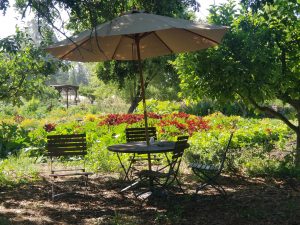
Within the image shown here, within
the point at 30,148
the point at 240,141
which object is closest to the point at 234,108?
the point at 240,141

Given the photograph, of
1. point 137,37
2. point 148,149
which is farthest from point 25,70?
A: point 148,149

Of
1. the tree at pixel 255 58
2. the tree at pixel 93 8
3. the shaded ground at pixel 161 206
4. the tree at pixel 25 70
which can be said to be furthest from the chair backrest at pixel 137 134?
the tree at pixel 25 70

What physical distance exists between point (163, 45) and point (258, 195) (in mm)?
2753

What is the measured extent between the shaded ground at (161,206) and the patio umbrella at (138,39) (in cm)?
108

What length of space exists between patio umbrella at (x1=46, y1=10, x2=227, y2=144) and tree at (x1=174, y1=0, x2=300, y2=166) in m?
0.55

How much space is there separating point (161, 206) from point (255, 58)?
8.55 feet

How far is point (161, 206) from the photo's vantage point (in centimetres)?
555

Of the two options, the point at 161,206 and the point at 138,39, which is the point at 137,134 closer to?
the point at 138,39

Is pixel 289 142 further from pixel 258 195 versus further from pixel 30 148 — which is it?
pixel 30 148

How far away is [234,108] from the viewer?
23.3 m

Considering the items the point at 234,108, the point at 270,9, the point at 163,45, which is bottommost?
the point at 234,108

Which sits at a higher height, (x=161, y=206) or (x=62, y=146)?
(x=62, y=146)

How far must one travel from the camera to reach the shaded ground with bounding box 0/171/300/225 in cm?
485

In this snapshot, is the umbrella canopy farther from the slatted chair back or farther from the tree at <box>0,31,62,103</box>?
the tree at <box>0,31,62,103</box>
